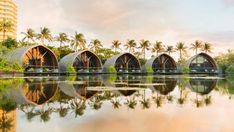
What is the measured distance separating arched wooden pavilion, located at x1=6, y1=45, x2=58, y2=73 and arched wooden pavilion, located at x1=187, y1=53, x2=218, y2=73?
36354 millimetres

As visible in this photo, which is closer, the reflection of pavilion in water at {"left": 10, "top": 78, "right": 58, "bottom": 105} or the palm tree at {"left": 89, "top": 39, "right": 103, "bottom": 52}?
the reflection of pavilion in water at {"left": 10, "top": 78, "right": 58, "bottom": 105}

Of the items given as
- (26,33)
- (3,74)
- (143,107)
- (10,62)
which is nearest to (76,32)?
(26,33)

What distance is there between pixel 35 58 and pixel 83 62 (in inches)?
422

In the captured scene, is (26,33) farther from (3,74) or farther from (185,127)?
(185,127)

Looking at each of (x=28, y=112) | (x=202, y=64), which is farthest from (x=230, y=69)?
(x=28, y=112)

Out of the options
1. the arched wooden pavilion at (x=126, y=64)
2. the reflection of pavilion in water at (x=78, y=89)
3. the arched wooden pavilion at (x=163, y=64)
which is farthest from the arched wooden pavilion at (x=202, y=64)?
the reflection of pavilion in water at (x=78, y=89)

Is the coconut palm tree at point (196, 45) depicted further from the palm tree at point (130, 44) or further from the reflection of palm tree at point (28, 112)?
the reflection of palm tree at point (28, 112)

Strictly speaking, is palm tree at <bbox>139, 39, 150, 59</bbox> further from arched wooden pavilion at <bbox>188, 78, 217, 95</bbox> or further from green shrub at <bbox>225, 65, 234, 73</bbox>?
arched wooden pavilion at <bbox>188, 78, 217, 95</bbox>

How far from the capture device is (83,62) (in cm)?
6041

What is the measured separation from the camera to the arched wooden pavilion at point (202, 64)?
245 feet

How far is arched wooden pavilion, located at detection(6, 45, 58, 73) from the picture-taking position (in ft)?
159

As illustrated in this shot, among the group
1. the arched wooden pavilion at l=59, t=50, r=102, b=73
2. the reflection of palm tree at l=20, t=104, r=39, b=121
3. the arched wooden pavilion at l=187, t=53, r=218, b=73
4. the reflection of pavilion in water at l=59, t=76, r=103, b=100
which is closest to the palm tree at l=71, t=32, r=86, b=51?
the arched wooden pavilion at l=59, t=50, r=102, b=73

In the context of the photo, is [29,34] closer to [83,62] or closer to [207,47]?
[83,62]

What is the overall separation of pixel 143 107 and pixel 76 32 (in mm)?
62589
